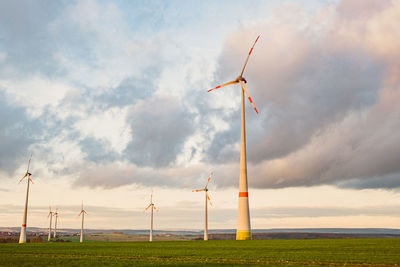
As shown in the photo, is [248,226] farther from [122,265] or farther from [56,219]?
[56,219]

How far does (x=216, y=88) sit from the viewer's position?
88.9 metres

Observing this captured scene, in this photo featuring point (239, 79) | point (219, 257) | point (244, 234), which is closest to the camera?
point (219, 257)

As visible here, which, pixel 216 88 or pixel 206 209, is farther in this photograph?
pixel 206 209

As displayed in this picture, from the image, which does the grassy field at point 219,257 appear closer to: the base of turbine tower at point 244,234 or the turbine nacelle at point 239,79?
the base of turbine tower at point 244,234

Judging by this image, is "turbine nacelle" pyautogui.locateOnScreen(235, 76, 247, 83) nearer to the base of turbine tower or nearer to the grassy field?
the base of turbine tower

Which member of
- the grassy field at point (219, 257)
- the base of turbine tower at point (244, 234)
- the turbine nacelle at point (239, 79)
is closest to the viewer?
the grassy field at point (219, 257)

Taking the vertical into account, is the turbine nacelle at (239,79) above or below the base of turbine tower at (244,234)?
above

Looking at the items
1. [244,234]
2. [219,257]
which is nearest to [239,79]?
[244,234]

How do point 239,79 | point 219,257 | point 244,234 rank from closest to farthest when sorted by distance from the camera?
point 219,257 < point 244,234 < point 239,79

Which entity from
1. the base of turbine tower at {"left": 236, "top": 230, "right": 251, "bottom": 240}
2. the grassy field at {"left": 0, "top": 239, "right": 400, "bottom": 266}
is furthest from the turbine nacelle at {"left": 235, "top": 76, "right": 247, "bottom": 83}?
the grassy field at {"left": 0, "top": 239, "right": 400, "bottom": 266}

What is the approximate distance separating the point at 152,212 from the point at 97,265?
366 feet

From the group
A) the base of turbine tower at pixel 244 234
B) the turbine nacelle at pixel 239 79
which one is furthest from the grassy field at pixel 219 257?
the turbine nacelle at pixel 239 79

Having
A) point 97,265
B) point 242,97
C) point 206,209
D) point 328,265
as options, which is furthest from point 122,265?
point 206,209

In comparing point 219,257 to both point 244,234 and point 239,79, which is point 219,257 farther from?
point 239,79
